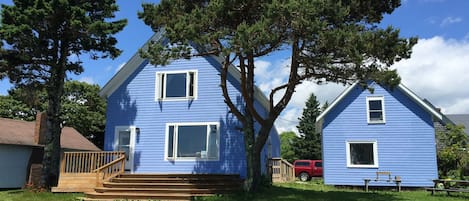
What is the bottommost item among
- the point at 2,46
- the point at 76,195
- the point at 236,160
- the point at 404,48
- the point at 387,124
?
the point at 76,195

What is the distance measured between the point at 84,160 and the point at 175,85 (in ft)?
15.6

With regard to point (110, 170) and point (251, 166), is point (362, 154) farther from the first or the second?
point (110, 170)

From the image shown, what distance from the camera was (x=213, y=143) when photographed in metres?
16.4

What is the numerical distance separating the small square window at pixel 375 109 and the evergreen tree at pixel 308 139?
800 inches

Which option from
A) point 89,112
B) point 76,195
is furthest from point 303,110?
point 76,195

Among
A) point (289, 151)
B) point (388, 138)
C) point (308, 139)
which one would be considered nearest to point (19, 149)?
point (388, 138)

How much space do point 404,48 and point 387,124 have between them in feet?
30.2

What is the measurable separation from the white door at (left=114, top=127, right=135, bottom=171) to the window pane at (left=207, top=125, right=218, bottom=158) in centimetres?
330

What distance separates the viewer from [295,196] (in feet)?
42.5

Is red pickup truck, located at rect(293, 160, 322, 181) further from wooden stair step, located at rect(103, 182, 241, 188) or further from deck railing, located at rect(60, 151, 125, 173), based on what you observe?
deck railing, located at rect(60, 151, 125, 173)

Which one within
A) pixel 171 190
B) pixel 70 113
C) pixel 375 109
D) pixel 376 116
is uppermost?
pixel 70 113

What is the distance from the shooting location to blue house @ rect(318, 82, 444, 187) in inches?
735

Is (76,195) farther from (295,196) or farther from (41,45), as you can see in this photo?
(295,196)

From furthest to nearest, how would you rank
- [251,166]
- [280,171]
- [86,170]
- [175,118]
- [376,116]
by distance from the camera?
1. [280,171]
2. [376,116]
3. [175,118]
4. [86,170]
5. [251,166]
